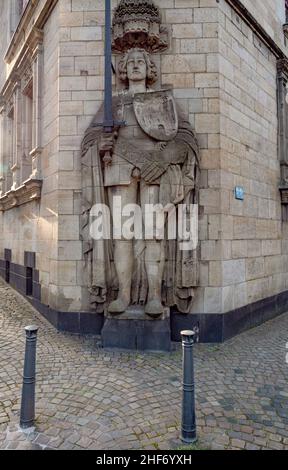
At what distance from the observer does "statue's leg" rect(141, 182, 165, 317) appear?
212 inches

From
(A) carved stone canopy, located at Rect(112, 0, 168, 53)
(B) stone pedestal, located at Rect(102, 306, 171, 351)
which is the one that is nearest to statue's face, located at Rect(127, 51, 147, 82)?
(A) carved stone canopy, located at Rect(112, 0, 168, 53)

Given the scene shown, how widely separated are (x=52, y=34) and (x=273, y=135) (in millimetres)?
5514

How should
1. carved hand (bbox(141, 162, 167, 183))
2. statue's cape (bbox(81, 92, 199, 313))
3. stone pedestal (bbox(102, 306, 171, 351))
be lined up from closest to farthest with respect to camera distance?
stone pedestal (bbox(102, 306, 171, 351)) < carved hand (bbox(141, 162, 167, 183)) < statue's cape (bbox(81, 92, 199, 313))

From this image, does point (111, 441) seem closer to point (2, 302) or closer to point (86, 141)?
point (86, 141)

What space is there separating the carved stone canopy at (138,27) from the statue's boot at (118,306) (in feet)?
15.0

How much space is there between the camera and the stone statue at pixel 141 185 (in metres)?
5.38

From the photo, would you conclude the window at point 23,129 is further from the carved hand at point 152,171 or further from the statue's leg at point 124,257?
the carved hand at point 152,171

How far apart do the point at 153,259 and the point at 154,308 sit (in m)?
0.81

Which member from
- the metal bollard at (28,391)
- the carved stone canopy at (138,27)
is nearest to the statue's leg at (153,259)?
the metal bollard at (28,391)

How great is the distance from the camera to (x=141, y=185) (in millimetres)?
5496

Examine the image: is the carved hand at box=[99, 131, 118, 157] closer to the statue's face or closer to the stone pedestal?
the statue's face

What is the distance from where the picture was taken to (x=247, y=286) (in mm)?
6602

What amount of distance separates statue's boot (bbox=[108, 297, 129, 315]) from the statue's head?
3.89 meters

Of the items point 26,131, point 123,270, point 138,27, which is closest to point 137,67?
point 138,27
